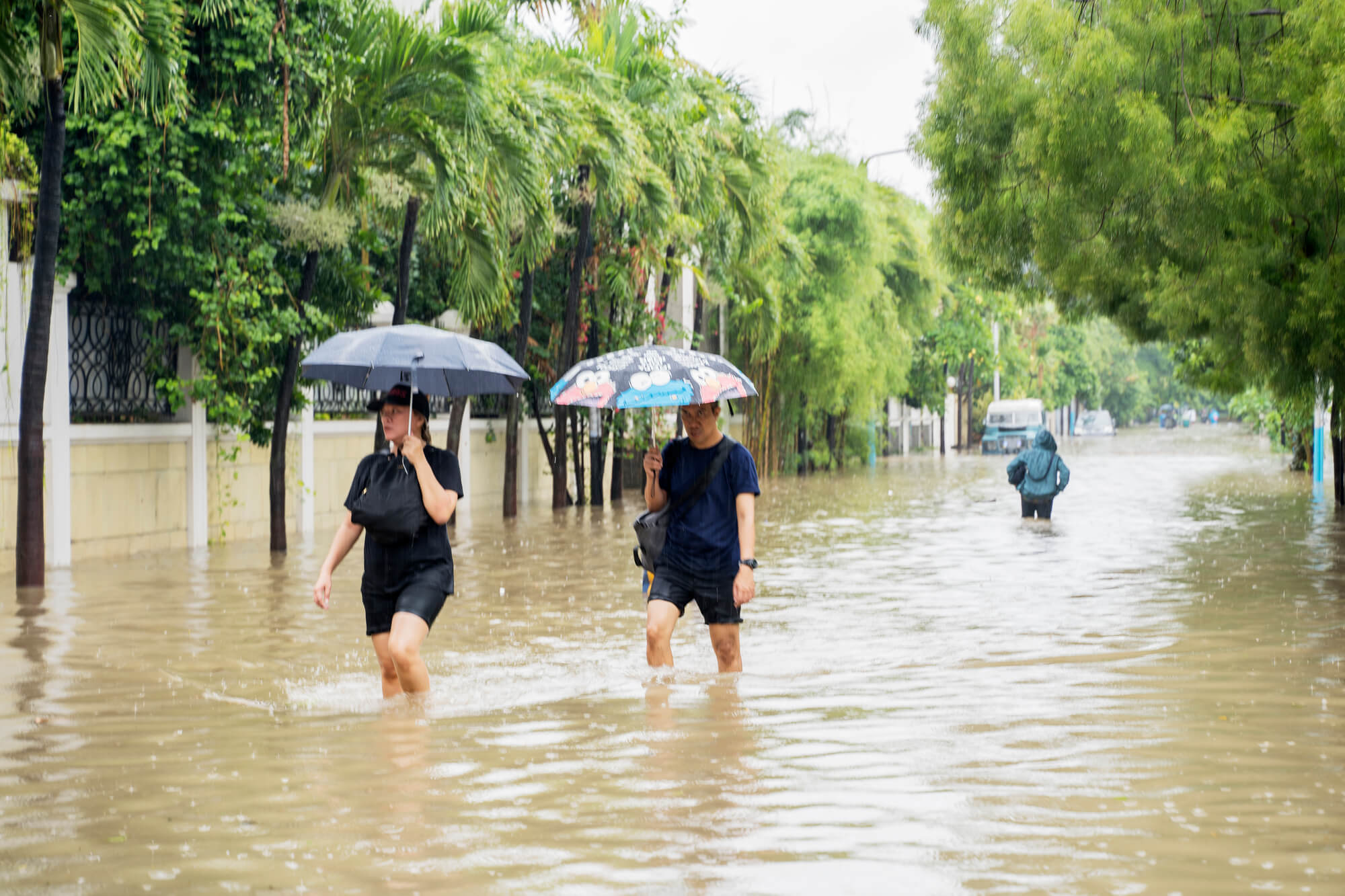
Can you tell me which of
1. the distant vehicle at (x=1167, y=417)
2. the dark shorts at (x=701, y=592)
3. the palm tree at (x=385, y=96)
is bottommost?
the dark shorts at (x=701, y=592)

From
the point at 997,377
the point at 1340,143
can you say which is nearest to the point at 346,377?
the point at 1340,143

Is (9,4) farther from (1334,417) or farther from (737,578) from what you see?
(1334,417)

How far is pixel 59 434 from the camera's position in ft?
49.7

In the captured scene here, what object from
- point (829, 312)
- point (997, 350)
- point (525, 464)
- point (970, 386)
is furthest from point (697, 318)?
point (970, 386)

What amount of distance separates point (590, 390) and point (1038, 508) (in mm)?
14260

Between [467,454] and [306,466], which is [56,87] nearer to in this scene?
[306,466]

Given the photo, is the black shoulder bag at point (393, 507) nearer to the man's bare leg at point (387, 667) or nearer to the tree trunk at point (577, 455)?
the man's bare leg at point (387, 667)

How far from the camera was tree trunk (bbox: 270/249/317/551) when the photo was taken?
17.1 m

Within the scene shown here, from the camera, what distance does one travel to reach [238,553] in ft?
55.4

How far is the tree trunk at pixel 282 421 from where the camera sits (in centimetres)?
1714

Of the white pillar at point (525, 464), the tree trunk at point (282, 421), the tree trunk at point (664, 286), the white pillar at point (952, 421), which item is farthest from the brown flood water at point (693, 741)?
the white pillar at point (952, 421)

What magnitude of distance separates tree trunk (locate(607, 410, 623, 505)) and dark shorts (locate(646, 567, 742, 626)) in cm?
1909

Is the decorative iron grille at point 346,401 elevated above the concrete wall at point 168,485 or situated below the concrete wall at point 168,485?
above

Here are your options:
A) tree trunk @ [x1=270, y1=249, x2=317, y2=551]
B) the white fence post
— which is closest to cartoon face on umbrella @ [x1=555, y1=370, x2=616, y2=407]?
tree trunk @ [x1=270, y1=249, x2=317, y2=551]
